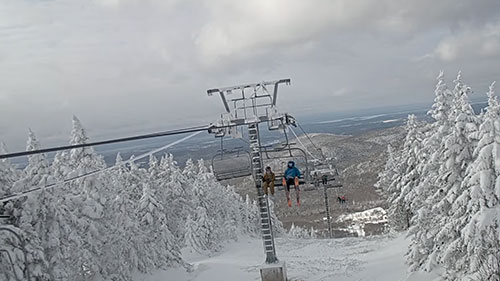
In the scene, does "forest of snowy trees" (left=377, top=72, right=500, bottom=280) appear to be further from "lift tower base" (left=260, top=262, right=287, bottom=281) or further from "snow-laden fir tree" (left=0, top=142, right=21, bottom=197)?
"snow-laden fir tree" (left=0, top=142, right=21, bottom=197)

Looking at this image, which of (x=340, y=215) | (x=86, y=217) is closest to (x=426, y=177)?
(x=86, y=217)

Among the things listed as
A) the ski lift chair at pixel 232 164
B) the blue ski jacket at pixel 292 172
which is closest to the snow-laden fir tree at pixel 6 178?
the ski lift chair at pixel 232 164

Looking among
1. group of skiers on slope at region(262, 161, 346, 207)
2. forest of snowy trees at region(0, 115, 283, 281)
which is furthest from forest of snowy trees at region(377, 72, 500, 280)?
forest of snowy trees at region(0, 115, 283, 281)

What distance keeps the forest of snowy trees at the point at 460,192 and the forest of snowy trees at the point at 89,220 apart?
13.9 m

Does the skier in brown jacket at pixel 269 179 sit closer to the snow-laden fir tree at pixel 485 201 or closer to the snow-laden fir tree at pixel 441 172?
the snow-laden fir tree at pixel 485 201

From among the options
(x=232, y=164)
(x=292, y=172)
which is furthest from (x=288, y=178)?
(x=232, y=164)

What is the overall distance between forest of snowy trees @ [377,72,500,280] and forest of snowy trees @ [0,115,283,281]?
13.9 meters

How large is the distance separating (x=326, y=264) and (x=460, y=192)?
16.2m

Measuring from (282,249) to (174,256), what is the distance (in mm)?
14462

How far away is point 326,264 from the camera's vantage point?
34719 millimetres

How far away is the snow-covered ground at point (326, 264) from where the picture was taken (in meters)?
29.9

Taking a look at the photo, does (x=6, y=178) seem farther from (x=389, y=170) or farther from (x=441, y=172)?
(x=389, y=170)

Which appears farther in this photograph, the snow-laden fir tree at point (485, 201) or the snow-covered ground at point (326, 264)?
the snow-covered ground at point (326, 264)

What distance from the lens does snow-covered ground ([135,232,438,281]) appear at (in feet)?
98.2
